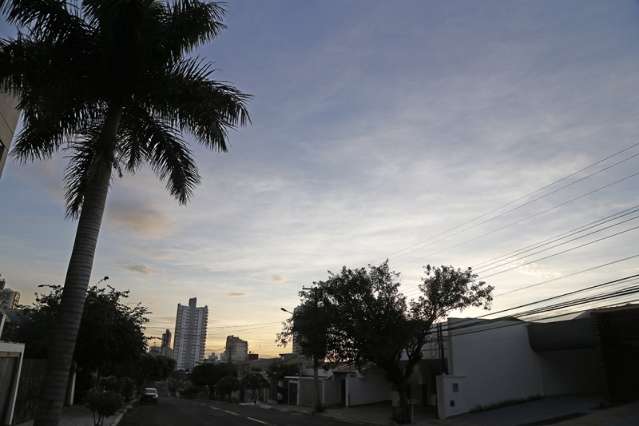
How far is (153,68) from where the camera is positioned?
1016 centimetres

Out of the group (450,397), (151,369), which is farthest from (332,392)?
(151,369)

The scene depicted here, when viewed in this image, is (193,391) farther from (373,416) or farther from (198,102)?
(198,102)

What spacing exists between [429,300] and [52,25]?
962 inches

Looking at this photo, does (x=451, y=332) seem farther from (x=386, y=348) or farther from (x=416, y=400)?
(x=416, y=400)

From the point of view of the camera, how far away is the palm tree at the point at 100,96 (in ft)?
29.6

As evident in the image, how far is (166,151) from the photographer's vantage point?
11.2m

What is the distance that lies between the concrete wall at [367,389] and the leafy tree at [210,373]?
42.4 metres

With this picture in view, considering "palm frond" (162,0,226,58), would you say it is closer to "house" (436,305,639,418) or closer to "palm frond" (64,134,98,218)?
"palm frond" (64,134,98,218)

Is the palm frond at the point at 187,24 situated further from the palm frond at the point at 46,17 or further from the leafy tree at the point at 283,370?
the leafy tree at the point at 283,370

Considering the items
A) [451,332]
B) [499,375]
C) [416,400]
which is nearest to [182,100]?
[451,332]

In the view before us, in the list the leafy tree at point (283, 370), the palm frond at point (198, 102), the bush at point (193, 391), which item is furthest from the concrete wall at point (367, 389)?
the bush at point (193, 391)

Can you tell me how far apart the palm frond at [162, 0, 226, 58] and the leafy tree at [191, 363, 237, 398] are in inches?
2999

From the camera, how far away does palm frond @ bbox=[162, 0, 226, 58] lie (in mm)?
10094

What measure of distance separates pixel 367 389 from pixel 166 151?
37.4 metres
